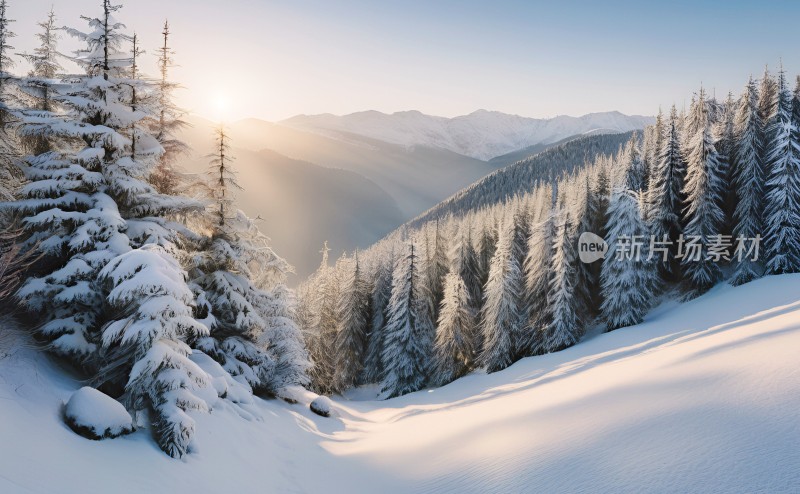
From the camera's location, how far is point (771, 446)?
589 centimetres

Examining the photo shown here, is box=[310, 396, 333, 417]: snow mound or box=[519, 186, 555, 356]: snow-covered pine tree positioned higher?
box=[519, 186, 555, 356]: snow-covered pine tree

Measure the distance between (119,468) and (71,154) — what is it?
1027 centimetres

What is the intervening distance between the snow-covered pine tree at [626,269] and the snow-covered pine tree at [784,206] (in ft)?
26.0

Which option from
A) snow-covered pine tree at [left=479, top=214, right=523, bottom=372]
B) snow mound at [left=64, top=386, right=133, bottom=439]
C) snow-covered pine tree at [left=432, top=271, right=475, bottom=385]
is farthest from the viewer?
snow-covered pine tree at [left=432, top=271, right=475, bottom=385]

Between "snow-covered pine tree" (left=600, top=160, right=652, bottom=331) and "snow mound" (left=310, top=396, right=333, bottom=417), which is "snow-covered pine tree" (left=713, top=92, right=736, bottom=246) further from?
"snow mound" (left=310, top=396, right=333, bottom=417)

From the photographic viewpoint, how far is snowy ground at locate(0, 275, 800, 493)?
19.8ft

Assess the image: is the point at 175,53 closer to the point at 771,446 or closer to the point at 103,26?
the point at 103,26

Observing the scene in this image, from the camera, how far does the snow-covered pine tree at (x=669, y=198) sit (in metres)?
33.8

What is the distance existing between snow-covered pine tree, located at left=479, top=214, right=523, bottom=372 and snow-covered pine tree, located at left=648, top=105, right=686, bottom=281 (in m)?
12.4

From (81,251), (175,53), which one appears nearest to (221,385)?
(81,251)

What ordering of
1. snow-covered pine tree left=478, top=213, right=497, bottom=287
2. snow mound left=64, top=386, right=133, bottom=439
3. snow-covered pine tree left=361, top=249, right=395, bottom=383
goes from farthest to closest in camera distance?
snow-covered pine tree left=478, top=213, right=497, bottom=287
snow-covered pine tree left=361, top=249, right=395, bottom=383
snow mound left=64, top=386, right=133, bottom=439

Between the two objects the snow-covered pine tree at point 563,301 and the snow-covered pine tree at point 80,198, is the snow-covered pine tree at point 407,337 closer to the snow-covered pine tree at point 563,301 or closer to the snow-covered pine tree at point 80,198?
the snow-covered pine tree at point 563,301

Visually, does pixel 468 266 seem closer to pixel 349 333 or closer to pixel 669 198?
pixel 349 333

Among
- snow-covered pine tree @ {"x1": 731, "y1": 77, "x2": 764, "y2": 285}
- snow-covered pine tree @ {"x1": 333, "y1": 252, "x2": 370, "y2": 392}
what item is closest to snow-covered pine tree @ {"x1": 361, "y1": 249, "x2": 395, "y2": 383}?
snow-covered pine tree @ {"x1": 333, "y1": 252, "x2": 370, "y2": 392}
